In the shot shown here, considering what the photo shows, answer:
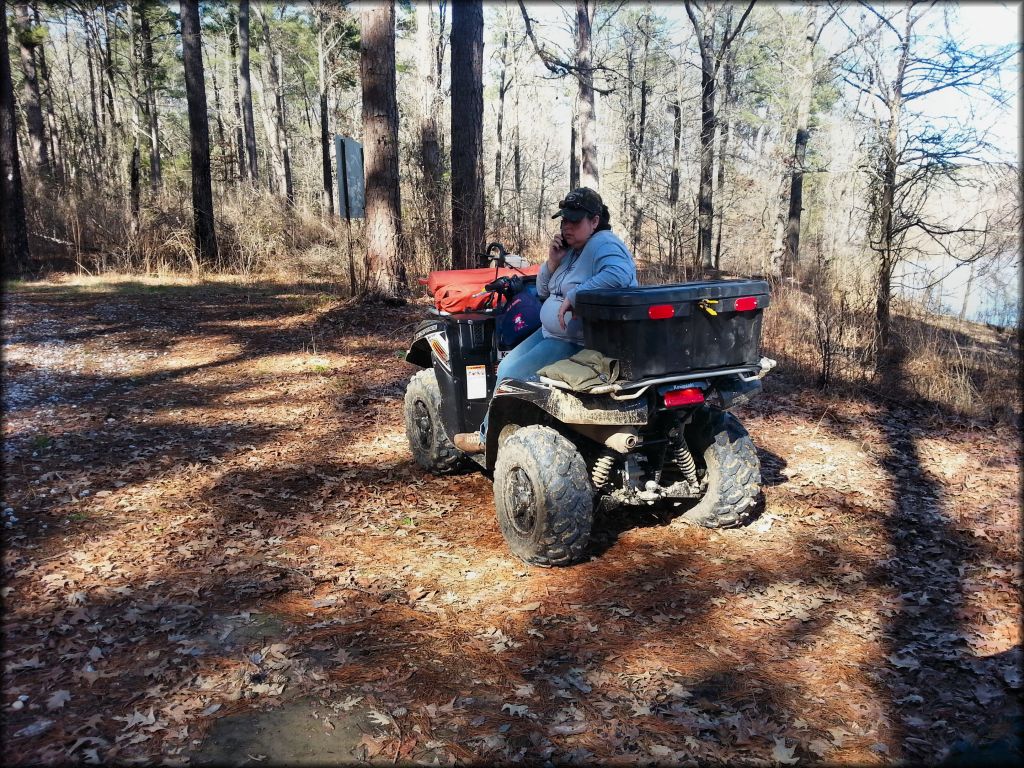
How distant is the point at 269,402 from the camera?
292 inches

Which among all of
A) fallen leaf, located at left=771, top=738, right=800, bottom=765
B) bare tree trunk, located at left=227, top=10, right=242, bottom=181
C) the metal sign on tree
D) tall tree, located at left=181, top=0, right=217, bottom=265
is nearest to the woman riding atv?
fallen leaf, located at left=771, top=738, right=800, bottom=765

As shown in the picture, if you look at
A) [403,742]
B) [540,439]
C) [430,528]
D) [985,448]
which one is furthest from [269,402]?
[985,448]

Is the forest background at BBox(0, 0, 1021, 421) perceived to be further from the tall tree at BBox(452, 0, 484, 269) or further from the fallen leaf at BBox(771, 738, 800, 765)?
the fallen leaf at BBox(771, 738, 800, 765)

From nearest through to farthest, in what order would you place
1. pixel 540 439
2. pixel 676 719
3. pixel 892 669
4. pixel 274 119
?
pixel 676 719, pixel 892 669, pixel 540 439, pixel 274 119

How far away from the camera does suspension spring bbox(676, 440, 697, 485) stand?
4.13 meters

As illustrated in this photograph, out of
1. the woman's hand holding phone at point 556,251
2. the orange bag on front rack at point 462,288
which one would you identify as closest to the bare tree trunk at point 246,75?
the orange bag on front rack at point 462,288

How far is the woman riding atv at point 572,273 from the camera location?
3934 millimetres

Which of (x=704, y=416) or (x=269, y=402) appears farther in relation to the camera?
(x=269, y=402)

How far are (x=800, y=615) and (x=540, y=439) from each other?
1.59m

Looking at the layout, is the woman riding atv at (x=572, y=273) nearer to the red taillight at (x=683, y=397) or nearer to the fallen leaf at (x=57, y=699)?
the red taillight at (x=683, y=397)

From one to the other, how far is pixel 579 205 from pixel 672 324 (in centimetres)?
93

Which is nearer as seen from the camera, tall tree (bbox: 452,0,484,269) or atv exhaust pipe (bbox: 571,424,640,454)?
atv exhaust pipe (bbox: 571,424,640,454)

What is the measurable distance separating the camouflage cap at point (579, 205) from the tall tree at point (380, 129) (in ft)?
22.9

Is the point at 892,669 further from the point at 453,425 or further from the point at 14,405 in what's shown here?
the point at 14,405
